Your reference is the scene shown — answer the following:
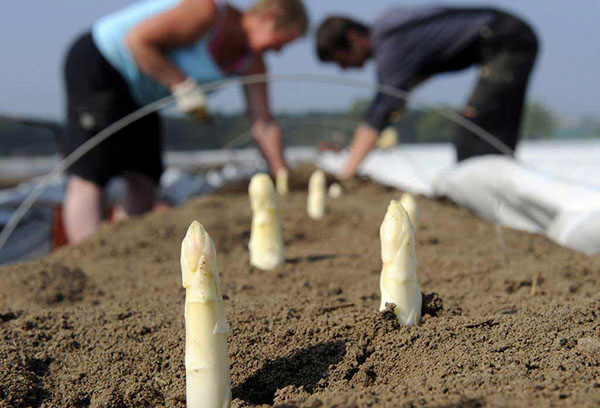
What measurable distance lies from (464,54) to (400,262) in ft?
10.00

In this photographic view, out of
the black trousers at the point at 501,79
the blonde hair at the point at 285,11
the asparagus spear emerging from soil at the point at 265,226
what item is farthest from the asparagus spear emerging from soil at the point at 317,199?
the black trousers at the point at 501,79

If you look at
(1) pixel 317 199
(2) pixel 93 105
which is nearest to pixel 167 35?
(2) pixel 93 105

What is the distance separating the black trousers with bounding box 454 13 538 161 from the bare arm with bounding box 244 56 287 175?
134cm

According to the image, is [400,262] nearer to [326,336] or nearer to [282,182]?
[326,336]

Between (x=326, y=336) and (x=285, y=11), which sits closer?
(x=326, y=336)

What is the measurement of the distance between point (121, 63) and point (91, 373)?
2.27 meters

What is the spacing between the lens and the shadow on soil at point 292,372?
0.95 meters

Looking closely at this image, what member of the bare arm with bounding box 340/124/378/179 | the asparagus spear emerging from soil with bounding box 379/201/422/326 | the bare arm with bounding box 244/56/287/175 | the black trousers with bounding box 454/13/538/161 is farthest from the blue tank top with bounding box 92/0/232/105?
the asparagus spear emerging from soil with bounding box 379/201/422/326

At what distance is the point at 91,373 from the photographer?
104 cm

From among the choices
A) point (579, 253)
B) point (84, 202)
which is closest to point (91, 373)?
point (579, 253)

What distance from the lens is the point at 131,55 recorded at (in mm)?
2873

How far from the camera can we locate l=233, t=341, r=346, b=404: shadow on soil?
95 centimetres

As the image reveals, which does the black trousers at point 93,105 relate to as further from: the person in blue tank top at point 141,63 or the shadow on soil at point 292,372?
the shadow on soil at point 292,372

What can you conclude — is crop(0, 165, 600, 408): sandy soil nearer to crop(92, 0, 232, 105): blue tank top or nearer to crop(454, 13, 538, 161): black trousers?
crop(92, 0, 232, 105): blue tank top
